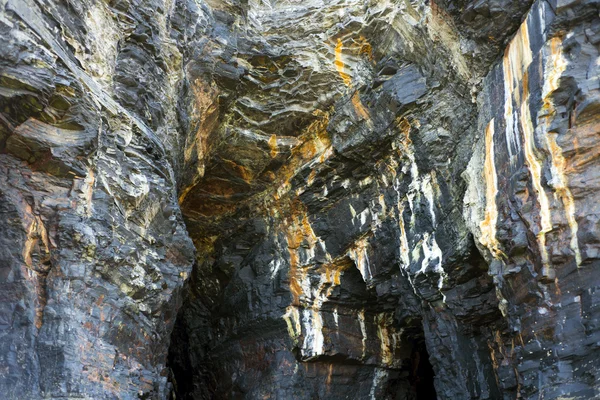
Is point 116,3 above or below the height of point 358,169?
above

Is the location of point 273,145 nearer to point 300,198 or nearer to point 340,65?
point 300,198

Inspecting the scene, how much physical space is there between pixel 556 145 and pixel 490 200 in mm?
1649

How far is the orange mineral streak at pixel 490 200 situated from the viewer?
33.4ft

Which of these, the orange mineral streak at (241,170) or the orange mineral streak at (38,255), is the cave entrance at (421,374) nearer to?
the orange mineral streak at (241,170)

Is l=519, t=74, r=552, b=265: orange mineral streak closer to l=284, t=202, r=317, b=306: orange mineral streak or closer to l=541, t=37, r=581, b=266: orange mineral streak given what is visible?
l=541, t=37, r=581, b=266: orange mineral streak

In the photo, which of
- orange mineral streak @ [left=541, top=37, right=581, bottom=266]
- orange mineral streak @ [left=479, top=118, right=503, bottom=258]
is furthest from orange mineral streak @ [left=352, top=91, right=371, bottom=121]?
orange mineral streak @ [left=541, top=37, right=581, bottom=266]

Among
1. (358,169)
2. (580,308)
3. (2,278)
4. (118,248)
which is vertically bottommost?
(580,308)

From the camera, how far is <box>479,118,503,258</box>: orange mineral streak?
33.4 ft

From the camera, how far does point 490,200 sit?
1038 cm

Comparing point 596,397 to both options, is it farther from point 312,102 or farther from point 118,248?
point 312,102

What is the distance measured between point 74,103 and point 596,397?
8359mm

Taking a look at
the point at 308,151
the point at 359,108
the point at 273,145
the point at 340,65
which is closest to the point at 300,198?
the point at 308,151

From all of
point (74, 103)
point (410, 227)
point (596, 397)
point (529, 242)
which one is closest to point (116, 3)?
point (74, 103)

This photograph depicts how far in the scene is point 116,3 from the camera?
38.7 feet
